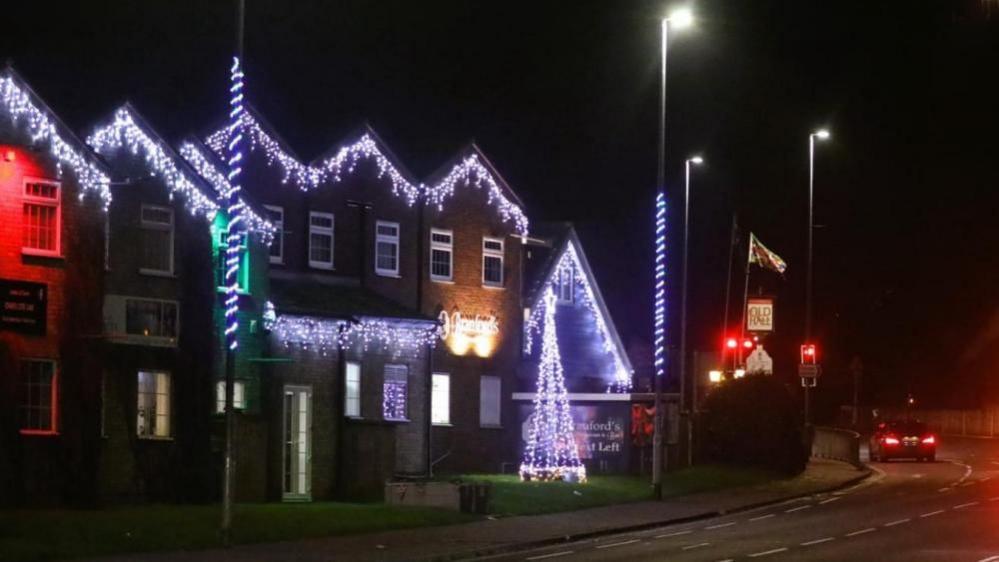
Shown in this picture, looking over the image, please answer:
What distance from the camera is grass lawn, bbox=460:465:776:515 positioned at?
37.6 metres

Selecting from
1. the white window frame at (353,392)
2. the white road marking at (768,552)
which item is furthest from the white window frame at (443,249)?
the white road marking at (768,552)

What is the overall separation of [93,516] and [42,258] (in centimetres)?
567

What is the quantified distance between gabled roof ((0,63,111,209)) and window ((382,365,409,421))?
1156 cm

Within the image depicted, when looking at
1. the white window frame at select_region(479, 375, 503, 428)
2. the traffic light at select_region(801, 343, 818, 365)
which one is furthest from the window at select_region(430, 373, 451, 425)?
the traffic light at select_region(801, 343, 818, 365)

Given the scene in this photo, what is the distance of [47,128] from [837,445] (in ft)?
119

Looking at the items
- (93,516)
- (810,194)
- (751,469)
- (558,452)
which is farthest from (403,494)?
(810,194)

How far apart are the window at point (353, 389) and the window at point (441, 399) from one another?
166 inches

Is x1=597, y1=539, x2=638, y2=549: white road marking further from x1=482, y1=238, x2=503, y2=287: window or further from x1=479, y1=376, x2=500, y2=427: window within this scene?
x1=482, y1=238, x2=503, y2=287: window

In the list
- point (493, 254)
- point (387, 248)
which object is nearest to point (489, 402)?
point (493, 254)

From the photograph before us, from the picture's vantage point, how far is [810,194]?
5866 cm

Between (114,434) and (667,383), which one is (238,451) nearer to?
(114,434)

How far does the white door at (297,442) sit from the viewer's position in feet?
130

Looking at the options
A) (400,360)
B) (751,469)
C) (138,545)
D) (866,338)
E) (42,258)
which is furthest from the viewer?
(866,338)

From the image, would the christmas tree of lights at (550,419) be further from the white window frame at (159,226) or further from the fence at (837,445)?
the fence at (837,445)
